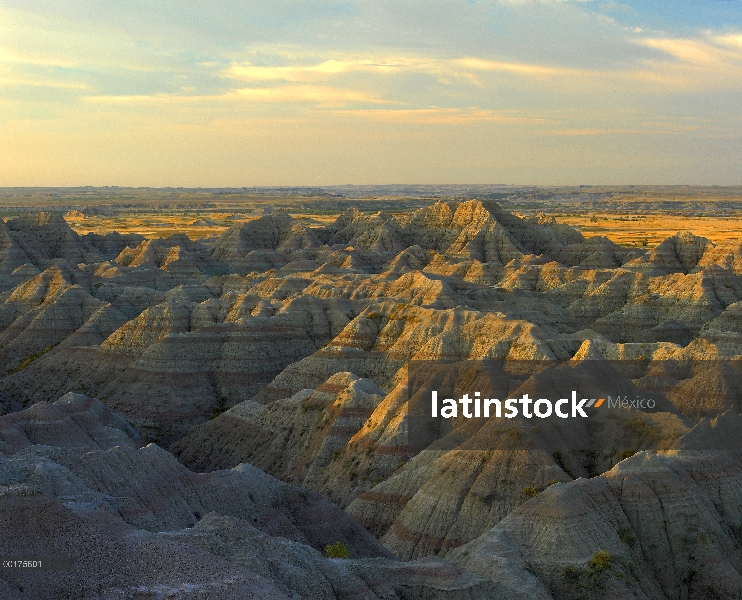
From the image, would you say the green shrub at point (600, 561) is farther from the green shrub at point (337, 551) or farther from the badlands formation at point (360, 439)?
the green shrub at point (337, 551)

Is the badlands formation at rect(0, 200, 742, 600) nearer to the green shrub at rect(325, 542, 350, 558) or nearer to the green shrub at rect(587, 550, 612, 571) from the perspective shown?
the green shrub at rect(587, 550, 612, 571)

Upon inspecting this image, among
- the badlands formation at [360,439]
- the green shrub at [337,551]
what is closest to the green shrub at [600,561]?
the badlands formation at [360,439]

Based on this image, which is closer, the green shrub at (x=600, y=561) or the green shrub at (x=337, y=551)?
the green shrub at (x=600, y=561)

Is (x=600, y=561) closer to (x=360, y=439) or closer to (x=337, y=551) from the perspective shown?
(x=337, y=551)

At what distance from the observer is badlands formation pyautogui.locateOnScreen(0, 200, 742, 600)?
31641 mm

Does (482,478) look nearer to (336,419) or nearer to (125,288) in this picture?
(336,419)

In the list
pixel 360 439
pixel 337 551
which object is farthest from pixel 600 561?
pixel 360 439

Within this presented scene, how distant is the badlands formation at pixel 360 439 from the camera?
31.6m

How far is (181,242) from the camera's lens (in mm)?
176500

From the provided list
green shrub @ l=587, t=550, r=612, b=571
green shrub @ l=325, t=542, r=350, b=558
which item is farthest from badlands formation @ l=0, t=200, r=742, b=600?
green shrub @ l=325, t=542, r=350, b=558

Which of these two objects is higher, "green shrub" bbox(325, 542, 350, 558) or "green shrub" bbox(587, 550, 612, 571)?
"green shrub" bbox(587, 550, 612, 571)

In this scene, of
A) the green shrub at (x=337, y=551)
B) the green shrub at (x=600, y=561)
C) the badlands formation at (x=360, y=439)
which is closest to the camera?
the badlands formation at (x=360, y=439)

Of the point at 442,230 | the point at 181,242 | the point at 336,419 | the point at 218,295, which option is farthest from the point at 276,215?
the point at 336,419

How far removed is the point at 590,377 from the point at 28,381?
62321 mm
